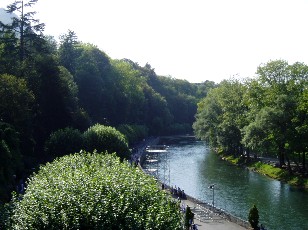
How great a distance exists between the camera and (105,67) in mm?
110625

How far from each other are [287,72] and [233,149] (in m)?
26.0

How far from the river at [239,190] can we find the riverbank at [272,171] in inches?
48.8

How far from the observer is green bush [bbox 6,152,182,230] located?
68.4ft

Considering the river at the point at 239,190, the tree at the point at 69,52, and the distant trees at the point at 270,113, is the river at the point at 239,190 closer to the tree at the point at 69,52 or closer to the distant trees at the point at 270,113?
the distant trees at the point at 270,113

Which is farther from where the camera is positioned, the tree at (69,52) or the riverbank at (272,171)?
the tree at (69,52)

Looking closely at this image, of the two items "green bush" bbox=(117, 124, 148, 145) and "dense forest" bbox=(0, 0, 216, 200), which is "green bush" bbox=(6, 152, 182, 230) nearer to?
"dense forest" bbox=(0, 0, 216, 200)

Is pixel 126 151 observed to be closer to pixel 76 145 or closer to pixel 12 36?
pixel 76 145

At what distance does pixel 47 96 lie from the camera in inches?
2586

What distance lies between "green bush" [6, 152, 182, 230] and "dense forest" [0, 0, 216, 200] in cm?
1647

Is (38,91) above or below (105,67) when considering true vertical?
below

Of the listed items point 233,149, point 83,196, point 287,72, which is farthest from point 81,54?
point 83,196

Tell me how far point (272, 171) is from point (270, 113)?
12.5 meters

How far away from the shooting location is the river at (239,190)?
47.0 metres

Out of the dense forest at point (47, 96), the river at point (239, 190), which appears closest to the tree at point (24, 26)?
the dense forest at point (47, 96)
